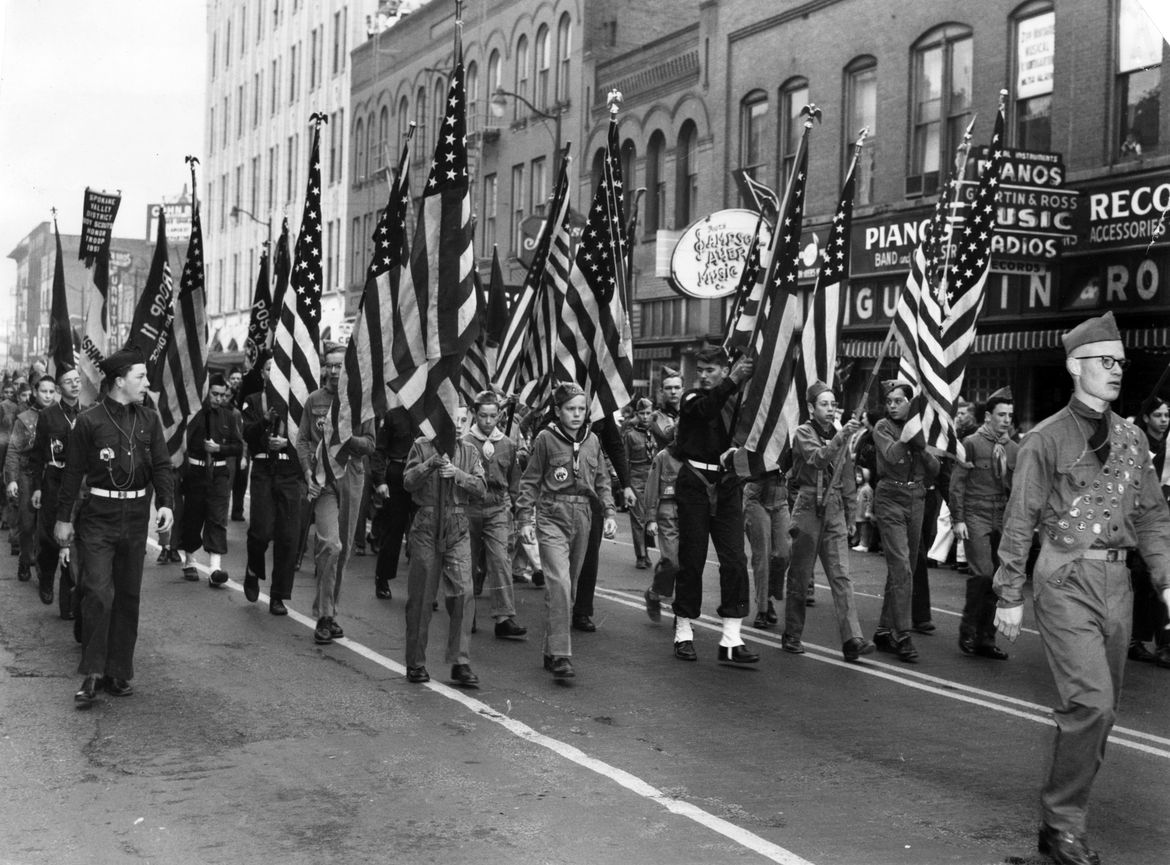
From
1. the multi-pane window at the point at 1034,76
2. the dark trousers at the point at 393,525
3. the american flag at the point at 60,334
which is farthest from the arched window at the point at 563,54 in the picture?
the dark trousers at the point at 393,525

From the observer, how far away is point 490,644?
1130 cm

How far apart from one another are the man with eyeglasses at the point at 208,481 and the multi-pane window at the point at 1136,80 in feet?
44.5

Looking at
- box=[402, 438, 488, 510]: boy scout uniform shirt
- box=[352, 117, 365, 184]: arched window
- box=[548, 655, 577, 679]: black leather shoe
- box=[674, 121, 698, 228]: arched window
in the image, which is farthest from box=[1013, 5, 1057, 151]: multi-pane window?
box=[352, 117, 365, 184]: arched window

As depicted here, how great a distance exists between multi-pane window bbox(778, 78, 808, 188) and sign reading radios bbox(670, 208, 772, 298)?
5026mm

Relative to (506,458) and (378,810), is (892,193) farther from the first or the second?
(378,810)

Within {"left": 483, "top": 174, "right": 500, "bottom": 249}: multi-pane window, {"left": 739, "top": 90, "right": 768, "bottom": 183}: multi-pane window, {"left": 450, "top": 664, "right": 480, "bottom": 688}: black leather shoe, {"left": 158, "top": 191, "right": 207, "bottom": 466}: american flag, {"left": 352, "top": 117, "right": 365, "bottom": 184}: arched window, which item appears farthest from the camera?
{"left": 352, "top": 117, "right": 365, "bottom": 184}: arched window

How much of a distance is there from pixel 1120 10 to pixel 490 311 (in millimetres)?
9990

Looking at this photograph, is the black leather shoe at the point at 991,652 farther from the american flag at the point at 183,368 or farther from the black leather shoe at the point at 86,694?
the american flag at the point at 183,368

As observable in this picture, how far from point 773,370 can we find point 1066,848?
548 cm

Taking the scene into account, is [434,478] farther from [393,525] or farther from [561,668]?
[393,525]

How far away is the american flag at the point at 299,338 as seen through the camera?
12.3 meters

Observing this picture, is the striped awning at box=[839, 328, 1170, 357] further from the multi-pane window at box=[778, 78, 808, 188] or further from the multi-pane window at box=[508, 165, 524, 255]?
the multi-pane window at box=[508, 165, 524, 255]

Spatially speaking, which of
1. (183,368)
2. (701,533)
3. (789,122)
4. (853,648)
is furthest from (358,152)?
(853,648)

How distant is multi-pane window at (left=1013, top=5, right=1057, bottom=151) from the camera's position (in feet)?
77.4
